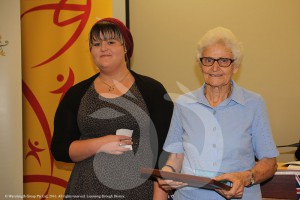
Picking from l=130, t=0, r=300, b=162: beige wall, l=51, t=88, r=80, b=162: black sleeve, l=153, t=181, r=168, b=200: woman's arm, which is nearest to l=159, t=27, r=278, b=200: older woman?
l=153, t=181, r=168, b=200: woman's arm

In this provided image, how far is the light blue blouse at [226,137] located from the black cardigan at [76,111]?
0.58ft

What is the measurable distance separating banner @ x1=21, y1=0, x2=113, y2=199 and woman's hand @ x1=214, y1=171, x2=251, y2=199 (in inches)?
77.0

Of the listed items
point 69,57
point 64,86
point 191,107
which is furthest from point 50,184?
point 191,107

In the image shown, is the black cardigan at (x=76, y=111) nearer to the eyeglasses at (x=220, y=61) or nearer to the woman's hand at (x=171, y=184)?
the woman's hand at (x=171, y=184)

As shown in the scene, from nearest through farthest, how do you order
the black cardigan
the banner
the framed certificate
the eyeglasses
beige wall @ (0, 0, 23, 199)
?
the framed certificate
the eyeglasses
the black cardigan
beige wall @ (0, 0, 23, 199)
the banner

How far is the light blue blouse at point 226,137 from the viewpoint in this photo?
5.70ft

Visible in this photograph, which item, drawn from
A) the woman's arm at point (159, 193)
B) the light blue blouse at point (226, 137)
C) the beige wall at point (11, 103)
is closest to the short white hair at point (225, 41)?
the light blue blouse at point (226, 137)

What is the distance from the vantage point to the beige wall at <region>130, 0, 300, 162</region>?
328cm

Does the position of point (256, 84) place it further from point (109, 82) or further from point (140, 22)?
point (109, 82)

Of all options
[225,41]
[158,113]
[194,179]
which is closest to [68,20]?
[158,113]

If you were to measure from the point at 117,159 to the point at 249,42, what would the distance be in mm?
1870

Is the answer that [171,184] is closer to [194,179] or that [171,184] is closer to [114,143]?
[194,179]

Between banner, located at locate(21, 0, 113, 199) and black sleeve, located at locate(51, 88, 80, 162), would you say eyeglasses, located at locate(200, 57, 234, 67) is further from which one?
banner, located at locate(21, 0, 113, 199)

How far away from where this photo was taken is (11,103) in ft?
10.6
